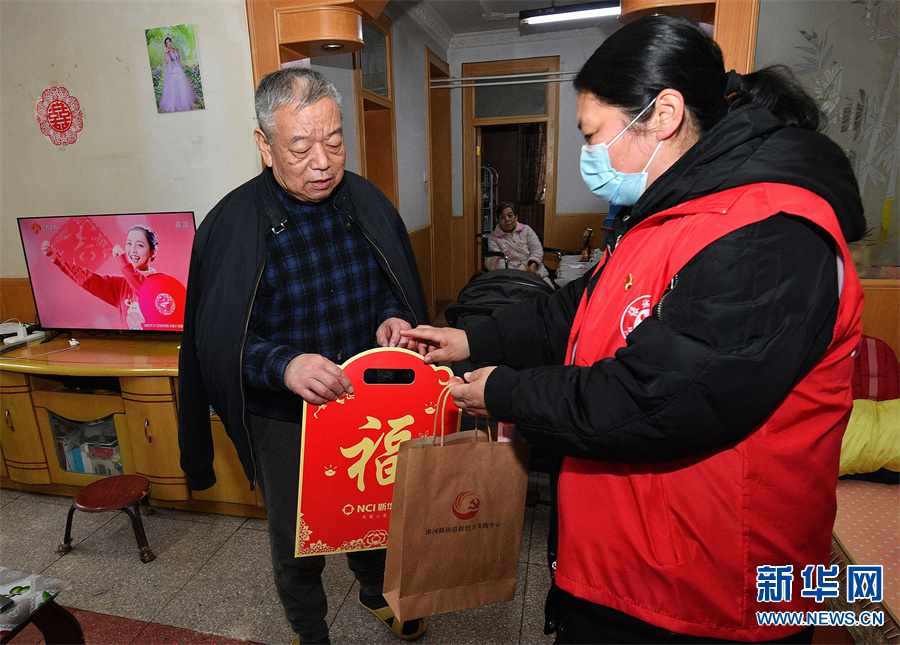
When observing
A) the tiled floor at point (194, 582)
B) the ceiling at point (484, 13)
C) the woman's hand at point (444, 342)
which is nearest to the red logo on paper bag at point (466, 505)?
the woman's hand at point (444, 342)

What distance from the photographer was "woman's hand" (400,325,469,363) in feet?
Answer: 4.32

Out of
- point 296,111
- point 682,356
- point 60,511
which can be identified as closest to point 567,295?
point 682,356

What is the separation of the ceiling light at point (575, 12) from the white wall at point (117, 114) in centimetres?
345

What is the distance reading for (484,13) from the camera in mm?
5418

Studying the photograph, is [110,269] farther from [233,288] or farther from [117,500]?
[233,288]

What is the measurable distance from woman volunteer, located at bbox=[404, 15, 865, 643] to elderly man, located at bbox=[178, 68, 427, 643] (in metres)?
0.64

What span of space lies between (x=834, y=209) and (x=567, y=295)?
0.58 m

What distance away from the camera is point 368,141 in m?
4.20

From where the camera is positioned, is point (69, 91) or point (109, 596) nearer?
point (109, 596)

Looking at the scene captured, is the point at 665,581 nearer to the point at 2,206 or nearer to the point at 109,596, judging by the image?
the point at 109,596

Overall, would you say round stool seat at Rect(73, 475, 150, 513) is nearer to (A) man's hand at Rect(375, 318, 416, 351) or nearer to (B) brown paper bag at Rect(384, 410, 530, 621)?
(A) man's hand at Rect(375, 318, 416, 351)

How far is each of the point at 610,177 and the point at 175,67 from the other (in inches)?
89.6

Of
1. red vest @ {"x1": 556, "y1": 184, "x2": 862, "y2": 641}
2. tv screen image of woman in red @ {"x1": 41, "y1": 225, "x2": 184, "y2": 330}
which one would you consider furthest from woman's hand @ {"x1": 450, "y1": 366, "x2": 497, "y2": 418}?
tv screen image of woman in red @ {"x1": 41, "y1": 225, "x2": 184, "y2": 330}

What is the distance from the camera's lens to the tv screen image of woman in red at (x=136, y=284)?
2539mm
